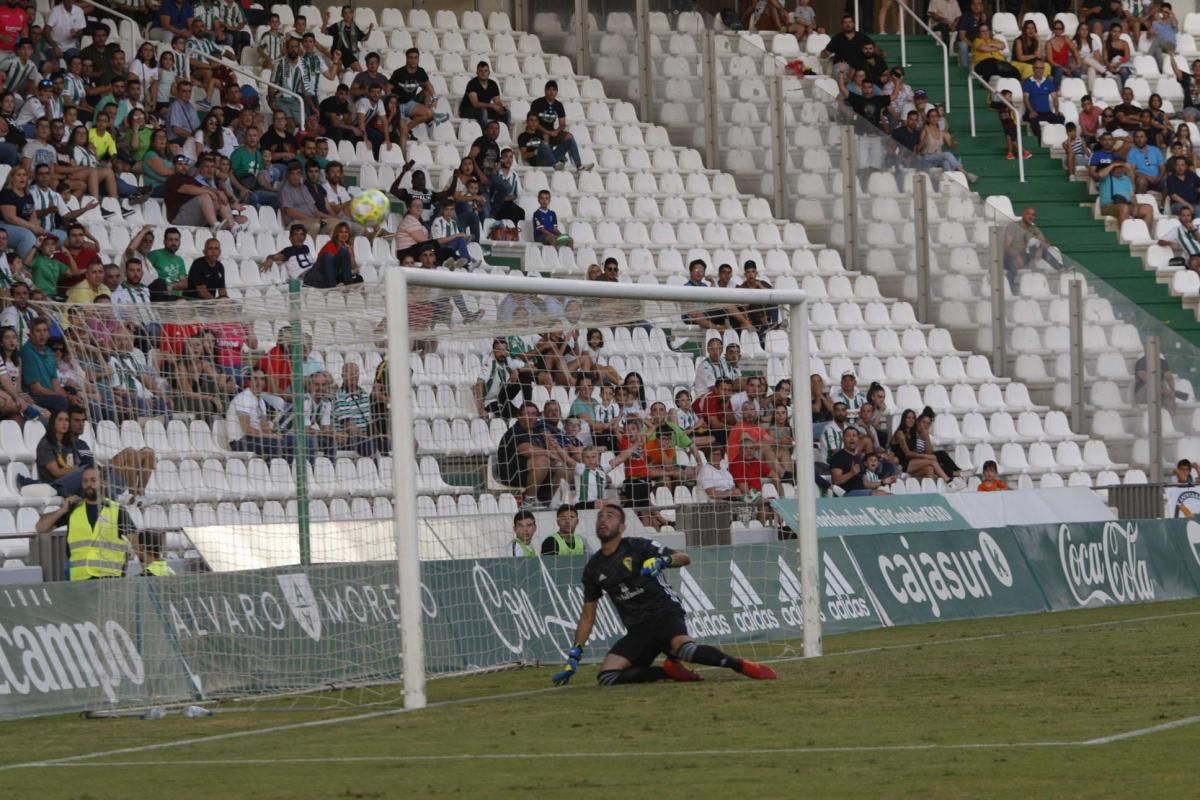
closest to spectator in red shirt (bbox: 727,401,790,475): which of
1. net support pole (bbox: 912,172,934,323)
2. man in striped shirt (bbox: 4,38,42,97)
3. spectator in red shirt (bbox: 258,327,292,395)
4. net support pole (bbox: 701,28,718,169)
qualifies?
spectator in red shirt (bbox: 258,327,292,395)

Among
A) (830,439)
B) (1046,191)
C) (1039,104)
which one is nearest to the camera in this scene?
(830,439)

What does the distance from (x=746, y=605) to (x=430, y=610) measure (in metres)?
3.43

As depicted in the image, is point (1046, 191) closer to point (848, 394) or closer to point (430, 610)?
point (848, 394)

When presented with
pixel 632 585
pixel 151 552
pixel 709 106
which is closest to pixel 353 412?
pixel 151 552

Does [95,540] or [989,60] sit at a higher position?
[989,60]

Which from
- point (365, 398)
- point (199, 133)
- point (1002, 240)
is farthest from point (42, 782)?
point (1002, 240)

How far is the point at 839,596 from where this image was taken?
18781mm

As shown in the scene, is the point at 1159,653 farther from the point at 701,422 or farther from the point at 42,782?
the point at 42,782

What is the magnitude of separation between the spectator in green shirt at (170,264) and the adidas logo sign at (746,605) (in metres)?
6.47

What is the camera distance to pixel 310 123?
24.9 m

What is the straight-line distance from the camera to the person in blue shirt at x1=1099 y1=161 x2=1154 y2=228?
1212 inches

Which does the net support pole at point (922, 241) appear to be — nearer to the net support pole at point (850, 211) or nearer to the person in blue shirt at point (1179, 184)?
the net support pole at point (850, 211)

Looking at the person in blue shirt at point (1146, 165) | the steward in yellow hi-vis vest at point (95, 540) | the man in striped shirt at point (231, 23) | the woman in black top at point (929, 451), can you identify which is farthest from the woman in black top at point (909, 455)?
the steward in yellow hi-vis vest at point (95, 540)

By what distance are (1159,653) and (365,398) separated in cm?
603
